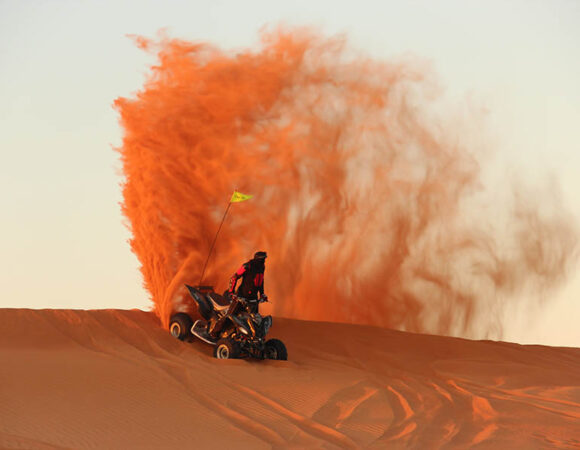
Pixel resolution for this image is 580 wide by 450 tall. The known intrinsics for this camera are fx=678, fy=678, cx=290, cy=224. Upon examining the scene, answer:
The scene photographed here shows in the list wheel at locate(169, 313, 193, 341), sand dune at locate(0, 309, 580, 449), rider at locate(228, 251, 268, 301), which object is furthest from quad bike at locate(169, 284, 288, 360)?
sand dune at locate(0, 309, 580, 449)

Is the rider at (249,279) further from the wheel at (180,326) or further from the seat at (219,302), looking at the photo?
the wheel at (180,326)

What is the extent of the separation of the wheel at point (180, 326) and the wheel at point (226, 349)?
5.05 feet

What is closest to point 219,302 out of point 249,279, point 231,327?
point 231,327

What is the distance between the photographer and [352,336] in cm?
1992

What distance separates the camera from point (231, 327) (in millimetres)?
15938

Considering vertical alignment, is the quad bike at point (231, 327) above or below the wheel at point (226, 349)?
above

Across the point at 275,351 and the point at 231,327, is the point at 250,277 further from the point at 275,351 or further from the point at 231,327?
the point at 275,351

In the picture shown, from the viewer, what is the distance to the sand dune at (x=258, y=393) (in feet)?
31.4

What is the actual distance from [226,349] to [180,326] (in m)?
2.08

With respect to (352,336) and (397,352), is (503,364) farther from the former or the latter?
(352,336)

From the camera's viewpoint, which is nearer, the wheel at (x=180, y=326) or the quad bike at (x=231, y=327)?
the quad bike at (x=231, y=327)

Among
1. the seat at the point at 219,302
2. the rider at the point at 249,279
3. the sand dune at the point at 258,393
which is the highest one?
the rider at the point at 249,279

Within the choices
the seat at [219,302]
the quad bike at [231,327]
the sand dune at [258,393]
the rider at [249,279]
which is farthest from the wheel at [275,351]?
the seat at [219,302]

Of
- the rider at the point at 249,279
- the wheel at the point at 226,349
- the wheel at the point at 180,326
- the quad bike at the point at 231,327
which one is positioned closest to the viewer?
the wheel at the point at 226,349
